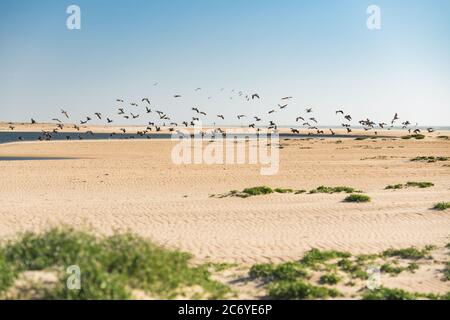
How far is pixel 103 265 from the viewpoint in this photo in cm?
891

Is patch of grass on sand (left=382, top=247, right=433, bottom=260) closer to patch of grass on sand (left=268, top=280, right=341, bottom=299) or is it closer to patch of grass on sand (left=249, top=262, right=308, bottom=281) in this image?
patch of grass on sand (left=249, top=262, right=308, bottom=281)

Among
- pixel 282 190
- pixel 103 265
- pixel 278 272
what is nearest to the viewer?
pixel 103 265

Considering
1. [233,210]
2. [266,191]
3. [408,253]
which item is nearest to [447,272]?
[408,253]

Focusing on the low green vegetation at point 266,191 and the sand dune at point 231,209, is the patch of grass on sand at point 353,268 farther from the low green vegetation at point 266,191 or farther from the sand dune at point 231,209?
the low green vegetation at point 266,191

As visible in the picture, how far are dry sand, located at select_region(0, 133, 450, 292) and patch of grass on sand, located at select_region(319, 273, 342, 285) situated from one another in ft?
6.59

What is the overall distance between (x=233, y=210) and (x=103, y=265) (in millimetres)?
12913

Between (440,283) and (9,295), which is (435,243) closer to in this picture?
(440,283)

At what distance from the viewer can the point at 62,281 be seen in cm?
842

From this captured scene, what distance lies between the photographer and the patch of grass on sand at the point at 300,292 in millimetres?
10602

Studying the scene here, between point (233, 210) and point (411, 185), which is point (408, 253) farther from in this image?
point (411, 185)

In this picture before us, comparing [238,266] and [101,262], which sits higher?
[101,262]

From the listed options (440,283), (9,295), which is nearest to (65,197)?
(9,295)

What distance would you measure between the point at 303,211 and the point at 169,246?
25.8 feet

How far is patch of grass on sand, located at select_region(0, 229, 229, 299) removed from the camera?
8.41 metres
